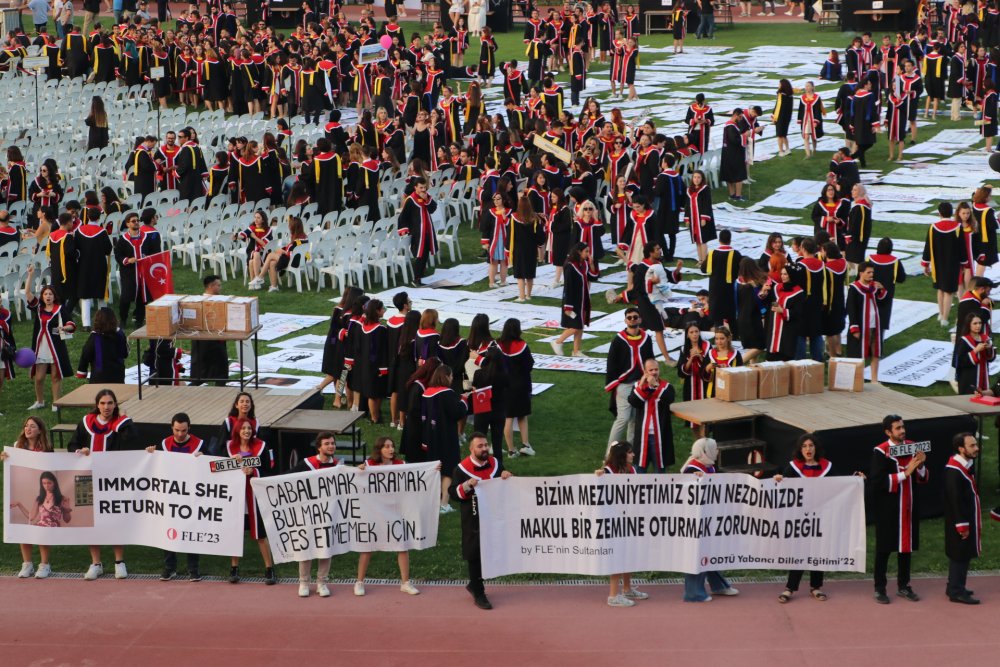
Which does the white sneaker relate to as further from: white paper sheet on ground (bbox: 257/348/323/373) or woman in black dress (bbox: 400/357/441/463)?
white paper sheet on ground (bbox: 257/348/323/373)

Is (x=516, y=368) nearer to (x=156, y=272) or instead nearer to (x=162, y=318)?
(x=162, y=318)

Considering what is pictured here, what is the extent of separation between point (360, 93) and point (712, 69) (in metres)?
9.02

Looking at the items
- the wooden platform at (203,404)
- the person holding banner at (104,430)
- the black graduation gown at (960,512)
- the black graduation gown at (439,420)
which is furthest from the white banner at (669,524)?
the person holding banner at (104,430)

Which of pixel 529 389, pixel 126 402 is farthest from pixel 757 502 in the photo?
pixel 126 402

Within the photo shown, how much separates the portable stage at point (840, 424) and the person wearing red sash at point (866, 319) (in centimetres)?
270

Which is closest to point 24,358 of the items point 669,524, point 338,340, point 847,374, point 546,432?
point 338,340

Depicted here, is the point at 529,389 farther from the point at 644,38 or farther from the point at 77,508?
the point at 644,38

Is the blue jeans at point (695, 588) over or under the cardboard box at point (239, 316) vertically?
under

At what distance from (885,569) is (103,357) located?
7.67 m

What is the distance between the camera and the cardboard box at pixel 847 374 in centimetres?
1425

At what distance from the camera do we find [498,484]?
11641mm

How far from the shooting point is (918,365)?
17.4m

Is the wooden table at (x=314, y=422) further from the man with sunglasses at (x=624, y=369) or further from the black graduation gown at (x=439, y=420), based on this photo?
the man with sunglasses at (x=624, y=369)

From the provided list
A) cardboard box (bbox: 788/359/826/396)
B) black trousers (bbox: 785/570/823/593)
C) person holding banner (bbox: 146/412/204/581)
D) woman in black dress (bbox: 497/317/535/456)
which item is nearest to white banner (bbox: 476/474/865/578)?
black trousers (bbox: 785/570/823/593)
